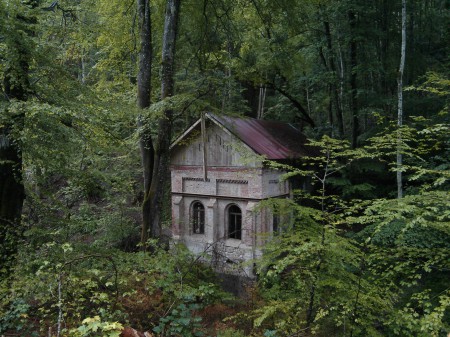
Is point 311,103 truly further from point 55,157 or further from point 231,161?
point 55,157

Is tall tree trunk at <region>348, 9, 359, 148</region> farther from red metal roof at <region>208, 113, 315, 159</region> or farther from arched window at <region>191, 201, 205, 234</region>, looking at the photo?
arched window at <region>191, 201, 205, 234</region>

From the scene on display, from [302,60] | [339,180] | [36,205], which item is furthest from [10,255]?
[302,60]

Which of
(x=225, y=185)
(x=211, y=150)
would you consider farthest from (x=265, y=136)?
(x=225, y=185)

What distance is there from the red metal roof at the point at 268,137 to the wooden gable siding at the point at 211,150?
0.56m

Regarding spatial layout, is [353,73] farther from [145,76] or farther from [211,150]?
[145,76]

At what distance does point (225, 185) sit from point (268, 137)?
290cm

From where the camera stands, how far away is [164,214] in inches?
781

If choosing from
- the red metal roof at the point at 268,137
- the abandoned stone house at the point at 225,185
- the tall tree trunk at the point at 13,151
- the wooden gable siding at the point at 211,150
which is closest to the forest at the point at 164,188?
the tall tree trunk at the point at 13,151

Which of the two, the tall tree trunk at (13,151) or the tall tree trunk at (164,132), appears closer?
the tall tree trunk at (13,151)

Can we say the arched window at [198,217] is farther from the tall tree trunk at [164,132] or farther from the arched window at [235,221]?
the tall tree trunk at [164,132]

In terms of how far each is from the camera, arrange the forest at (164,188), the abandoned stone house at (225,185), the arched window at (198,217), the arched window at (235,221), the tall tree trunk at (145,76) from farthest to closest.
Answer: the arched window at (198,217), the arched window at (235,221), the abandoned stone house at (225,185), the tall tree trunk at (145,76), the forest at (164,188)

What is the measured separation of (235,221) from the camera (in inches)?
563

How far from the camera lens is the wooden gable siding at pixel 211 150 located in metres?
13.7

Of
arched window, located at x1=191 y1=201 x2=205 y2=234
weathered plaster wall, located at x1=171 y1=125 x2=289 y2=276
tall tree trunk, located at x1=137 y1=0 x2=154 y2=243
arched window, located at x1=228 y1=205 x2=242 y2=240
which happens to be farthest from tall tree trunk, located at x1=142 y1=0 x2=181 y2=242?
arched window, located at x1=191 y1=201 x2=205 y2=234
